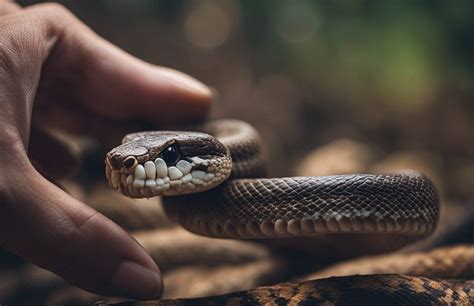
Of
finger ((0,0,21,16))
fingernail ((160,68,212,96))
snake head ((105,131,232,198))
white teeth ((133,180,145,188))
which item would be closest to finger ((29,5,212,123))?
fingernail ((160,68,212,96))

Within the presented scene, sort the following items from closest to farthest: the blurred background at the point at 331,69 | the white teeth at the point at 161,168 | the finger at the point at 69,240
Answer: the finger at the point at 69,240
the white teeth at the point at 161,168
the blurred background at the point at 331,69

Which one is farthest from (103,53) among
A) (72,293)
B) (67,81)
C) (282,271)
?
(282,271)

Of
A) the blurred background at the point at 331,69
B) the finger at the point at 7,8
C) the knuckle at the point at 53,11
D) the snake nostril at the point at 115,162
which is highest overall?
the knuckle at the point at 53,11

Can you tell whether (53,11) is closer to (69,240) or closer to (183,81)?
(183,81)

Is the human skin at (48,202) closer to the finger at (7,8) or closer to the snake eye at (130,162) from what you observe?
the finger at (7,8)

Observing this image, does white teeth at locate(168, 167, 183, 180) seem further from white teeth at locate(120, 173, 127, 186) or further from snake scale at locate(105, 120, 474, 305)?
white teeth at locate(120, 173, 127, 186)

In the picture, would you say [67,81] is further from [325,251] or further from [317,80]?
[317,80]

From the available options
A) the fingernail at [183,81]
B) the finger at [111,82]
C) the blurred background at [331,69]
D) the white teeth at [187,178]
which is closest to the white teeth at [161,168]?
the white teeth at [187,178]
